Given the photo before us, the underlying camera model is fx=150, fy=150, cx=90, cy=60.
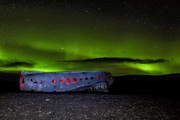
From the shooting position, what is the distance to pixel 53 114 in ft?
38.2

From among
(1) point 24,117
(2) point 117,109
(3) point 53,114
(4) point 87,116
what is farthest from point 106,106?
(1) point 24,117

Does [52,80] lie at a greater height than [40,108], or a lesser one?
greater

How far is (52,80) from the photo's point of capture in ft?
72.9

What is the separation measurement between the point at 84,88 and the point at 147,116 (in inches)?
512

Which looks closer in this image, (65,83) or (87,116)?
(87,116)

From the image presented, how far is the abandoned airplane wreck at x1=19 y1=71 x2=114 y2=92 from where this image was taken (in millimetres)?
21719

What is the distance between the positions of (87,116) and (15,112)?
19.2ft

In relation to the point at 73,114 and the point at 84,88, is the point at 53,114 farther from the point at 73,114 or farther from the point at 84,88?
the point at 84,88

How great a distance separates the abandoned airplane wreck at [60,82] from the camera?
71.3 ft

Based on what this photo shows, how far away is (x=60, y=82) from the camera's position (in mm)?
22469

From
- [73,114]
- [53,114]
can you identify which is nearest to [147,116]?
[73,114]

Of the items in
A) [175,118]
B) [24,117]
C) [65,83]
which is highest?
[65,83]

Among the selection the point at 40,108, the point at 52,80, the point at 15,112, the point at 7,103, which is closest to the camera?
the point at 15,112

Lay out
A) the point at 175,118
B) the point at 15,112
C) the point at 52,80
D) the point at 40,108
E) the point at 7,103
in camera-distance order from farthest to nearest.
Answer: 1. the point at 52,80
2. the point at 7,103
3. the point at 40,108
4. the point at 15,112
5. the point at 175,118
